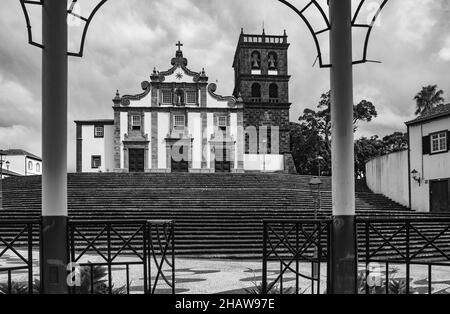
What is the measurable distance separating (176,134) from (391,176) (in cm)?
2031

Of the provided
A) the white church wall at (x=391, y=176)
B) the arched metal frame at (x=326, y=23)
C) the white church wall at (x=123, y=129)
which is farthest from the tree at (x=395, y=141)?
the arched metal frame at (x=326, y=23)

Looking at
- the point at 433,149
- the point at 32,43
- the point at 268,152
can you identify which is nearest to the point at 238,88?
the point at 268,152

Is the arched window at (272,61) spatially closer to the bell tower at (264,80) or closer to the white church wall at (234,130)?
the bell tower at (264,80)

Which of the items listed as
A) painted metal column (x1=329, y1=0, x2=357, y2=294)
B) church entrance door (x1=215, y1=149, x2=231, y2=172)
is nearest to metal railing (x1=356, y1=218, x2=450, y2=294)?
painted metal column (x1=329, y1=0, x2=357, y2=294)

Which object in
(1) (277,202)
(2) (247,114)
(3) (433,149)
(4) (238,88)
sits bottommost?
(1) (277,202)

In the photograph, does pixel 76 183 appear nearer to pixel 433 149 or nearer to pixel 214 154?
pixel 214 154

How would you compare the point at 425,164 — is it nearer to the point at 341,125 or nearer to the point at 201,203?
the point at 201,203

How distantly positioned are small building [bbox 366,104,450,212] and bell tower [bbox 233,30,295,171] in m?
21.4

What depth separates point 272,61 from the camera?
166ft

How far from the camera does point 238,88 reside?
171ft

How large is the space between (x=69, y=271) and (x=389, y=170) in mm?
26094

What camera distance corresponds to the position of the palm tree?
4856 cm

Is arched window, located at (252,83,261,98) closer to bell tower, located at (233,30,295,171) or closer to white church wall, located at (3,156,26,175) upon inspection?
bell tower, located at (233,30,295,171)
